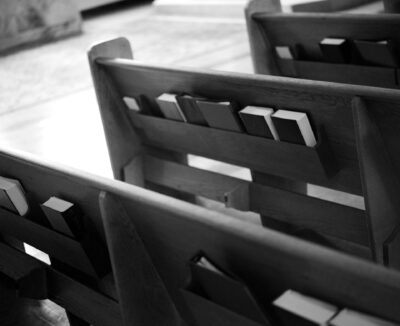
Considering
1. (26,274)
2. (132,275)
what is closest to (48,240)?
(26,274)

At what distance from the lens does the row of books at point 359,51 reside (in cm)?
229

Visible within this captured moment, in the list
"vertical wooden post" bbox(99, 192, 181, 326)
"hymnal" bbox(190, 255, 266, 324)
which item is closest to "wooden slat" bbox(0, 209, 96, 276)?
"vertical wooden post" bbox(99, 192, 181, 326)

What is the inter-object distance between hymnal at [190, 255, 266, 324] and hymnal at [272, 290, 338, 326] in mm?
73

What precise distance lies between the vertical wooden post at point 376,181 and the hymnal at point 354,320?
78 cm

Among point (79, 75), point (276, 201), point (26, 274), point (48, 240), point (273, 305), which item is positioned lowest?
point (79, 75)

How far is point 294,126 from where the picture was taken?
1.97 m

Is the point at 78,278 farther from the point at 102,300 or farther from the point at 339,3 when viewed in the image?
the point at 339,3

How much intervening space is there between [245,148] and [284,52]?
2.06 ft

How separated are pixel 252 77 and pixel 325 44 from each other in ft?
1.69

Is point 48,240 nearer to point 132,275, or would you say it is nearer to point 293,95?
point 132,275

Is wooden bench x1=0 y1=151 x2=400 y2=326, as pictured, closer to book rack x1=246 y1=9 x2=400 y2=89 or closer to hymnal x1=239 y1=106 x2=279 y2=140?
hymnal x1=239 y1=106 x2=279 y2=140

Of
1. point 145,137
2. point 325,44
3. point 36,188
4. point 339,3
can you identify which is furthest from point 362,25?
point 339,3

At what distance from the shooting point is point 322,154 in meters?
1.99

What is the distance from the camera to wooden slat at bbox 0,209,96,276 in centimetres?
182
